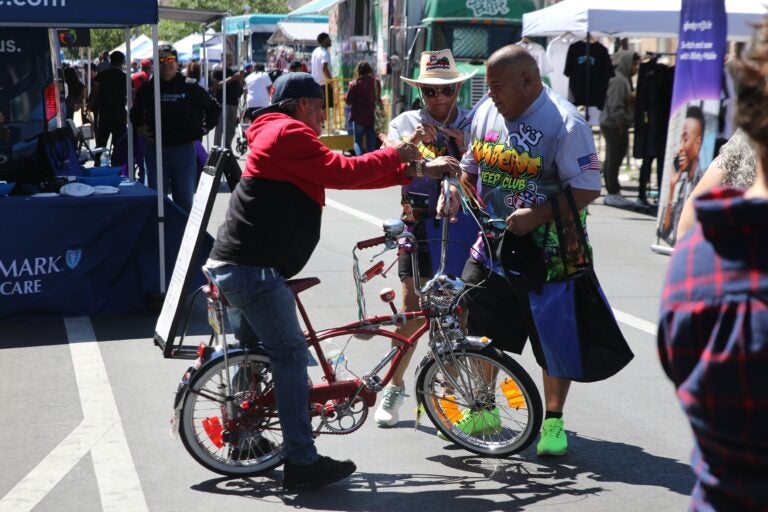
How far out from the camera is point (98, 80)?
17.0 metres

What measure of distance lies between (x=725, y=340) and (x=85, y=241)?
22.7ft

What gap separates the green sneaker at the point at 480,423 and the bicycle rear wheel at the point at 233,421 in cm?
89

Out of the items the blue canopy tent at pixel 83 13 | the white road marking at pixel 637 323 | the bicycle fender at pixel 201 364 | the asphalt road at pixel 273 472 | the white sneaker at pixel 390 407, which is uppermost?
the blue canopy tent at pixel 83 13

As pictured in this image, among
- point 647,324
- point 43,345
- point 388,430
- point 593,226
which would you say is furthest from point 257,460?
point 593,226

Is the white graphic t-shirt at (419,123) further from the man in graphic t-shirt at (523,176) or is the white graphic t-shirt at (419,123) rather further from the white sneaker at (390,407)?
the white sneaker at (390,407)

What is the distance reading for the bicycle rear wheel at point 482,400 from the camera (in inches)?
196

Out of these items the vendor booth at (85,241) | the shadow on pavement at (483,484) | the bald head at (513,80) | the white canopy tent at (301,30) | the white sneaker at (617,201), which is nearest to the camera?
the shadow on pavement at (483,484)

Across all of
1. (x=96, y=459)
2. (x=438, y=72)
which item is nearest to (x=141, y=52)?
(x=438, y=72)

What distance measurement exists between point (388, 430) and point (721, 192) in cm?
399

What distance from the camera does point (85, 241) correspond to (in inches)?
320

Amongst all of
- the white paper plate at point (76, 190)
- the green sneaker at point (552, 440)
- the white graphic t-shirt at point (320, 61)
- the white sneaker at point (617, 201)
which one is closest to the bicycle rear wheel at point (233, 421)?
the green sneaker at point (552, 440)

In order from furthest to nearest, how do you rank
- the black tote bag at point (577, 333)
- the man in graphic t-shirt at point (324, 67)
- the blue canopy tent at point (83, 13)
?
the man in graphic t-shirt at point (324, 67)
the blue canopy tent at point (83, 13)
the black tote bag at point (577, 333)

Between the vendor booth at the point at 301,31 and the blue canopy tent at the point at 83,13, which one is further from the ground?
the blue canopy tent at the point at 83,13

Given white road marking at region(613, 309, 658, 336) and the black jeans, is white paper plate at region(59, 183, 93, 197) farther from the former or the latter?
the black jeans
